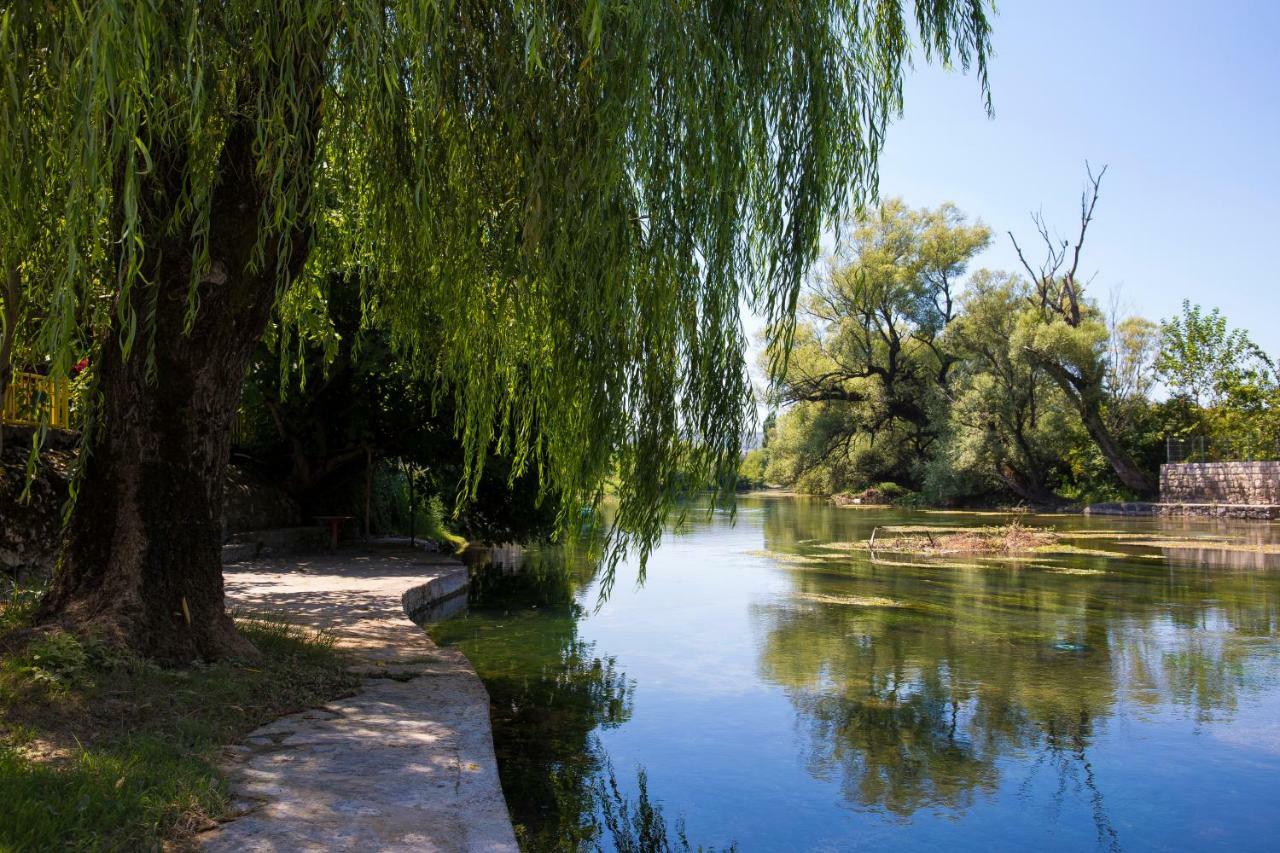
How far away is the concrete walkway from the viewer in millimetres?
3408

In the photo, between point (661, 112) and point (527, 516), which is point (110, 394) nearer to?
point (661, 112)

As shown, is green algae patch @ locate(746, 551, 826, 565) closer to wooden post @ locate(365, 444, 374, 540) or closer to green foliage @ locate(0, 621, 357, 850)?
wooden post @ locate(365, 444, 374, 540)

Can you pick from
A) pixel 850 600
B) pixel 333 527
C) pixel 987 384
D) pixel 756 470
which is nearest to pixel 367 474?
pixel 333 527

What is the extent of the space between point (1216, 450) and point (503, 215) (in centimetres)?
3580

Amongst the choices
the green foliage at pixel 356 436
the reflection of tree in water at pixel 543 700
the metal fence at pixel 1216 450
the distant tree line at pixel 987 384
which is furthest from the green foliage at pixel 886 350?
the reflection of tree in water at pixel 543 700

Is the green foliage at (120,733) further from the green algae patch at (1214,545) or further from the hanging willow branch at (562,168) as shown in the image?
the green algae patch at (1214,545)

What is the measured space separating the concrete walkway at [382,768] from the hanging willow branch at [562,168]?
4.59ft

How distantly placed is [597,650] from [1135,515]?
27.4 m

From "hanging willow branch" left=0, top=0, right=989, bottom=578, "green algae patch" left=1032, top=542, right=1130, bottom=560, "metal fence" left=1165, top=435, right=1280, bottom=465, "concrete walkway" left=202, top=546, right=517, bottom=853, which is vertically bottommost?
"green algae patch" left=1032, top=542, right=1130, bottom=560

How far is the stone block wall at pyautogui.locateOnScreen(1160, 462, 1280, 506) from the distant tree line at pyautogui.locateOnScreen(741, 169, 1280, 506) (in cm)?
165

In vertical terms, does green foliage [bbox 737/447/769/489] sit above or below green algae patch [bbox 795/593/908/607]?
above

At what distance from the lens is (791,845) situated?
4562 millimetres

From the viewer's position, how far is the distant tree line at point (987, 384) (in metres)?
34.6

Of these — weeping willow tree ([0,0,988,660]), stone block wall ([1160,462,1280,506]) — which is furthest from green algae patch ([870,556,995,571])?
stone block wall ([1160,462,1280,506])
